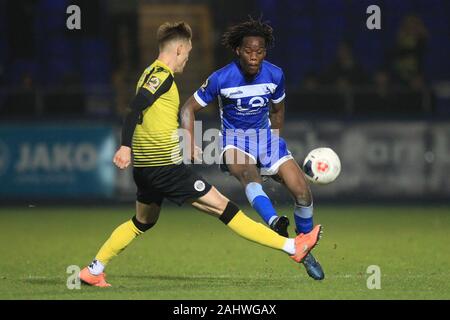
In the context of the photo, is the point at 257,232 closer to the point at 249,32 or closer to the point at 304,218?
the point at 304,218

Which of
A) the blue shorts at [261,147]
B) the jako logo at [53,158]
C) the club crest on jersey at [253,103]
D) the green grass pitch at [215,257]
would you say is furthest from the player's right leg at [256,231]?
the jako logo at [53,158]

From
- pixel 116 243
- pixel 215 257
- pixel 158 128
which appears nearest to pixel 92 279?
pixel 116 243

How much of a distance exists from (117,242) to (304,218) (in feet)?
5.27

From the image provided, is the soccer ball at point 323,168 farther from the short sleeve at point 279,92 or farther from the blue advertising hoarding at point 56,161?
the blue advertising hoarding at point 56,161

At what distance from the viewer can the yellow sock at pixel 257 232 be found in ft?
26.9

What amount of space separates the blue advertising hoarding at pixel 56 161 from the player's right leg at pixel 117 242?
7.63 metres

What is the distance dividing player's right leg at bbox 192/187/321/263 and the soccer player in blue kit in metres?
0.69

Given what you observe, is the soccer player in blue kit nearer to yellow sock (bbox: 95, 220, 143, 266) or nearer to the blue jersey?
the blue jersey

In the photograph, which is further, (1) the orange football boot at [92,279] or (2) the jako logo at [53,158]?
(2) the jako logo at [53,158]

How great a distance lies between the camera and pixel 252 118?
30.6 ft

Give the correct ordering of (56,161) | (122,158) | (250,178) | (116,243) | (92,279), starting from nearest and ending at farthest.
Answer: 1. (122,158)
2. (92,279)
3. (116,243)
4. (250,178)
5. (56,161)

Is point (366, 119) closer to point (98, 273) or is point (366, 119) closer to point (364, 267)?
point (364, 267)

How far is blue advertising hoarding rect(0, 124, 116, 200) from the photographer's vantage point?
633 inches

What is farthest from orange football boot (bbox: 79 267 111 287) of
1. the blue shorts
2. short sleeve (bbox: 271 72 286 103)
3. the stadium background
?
the stadium background
